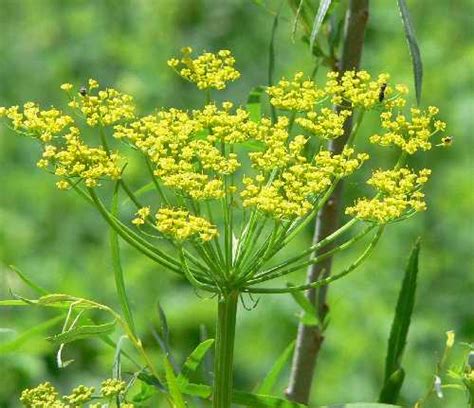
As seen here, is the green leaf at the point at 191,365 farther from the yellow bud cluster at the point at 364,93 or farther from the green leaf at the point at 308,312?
the yellow bud cluster at the point at 364,93

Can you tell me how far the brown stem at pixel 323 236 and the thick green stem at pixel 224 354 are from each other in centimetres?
31

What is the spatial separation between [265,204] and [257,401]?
365 mm

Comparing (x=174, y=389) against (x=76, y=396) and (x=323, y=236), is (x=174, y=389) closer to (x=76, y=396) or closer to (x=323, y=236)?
(x=76, y=396)

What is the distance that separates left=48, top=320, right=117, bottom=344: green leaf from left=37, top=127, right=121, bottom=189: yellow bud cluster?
7.4 inches

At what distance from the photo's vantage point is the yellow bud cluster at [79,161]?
146 centimetres

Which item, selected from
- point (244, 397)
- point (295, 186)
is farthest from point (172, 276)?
point (295, 186)

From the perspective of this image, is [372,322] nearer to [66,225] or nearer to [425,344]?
[425,344]

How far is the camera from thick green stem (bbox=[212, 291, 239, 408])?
1.51 m

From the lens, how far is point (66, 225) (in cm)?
523

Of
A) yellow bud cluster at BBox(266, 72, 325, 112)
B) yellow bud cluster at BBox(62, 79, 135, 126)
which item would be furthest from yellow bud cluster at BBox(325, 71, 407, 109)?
yellow bud cluster at BBox(62, 79, 135, 126)

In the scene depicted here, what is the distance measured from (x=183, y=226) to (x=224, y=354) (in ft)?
0.69

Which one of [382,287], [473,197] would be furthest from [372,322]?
[473,197]

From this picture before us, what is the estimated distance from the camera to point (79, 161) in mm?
1478

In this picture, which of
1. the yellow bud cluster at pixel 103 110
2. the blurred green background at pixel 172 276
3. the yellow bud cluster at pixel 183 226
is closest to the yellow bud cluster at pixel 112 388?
the yellow bud cluster at pixel 183 226
